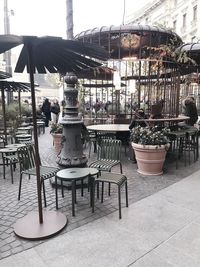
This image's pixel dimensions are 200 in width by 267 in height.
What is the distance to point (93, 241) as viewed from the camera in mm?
3027

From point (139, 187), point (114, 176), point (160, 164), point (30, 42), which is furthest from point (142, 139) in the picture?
point (30, 42)

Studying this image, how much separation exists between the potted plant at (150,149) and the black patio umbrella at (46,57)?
236cm

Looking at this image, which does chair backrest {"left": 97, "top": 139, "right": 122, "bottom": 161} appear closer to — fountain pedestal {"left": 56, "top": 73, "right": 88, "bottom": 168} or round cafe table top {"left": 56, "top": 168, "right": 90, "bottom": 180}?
fountain pedestal {"left": 56, "top": 73, "right": 88, "bottom": 168}

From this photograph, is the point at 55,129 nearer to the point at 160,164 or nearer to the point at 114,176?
the point at 160,164

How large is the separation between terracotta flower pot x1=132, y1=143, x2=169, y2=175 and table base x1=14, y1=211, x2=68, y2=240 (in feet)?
8.39

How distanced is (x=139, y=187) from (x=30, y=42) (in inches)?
131

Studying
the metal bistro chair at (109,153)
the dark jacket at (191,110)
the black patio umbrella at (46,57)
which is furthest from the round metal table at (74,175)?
the dark jacket at (191,110)

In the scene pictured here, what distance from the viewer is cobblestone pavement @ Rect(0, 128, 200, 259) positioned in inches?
122

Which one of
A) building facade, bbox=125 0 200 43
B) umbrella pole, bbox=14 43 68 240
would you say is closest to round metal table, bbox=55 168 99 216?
umbrella pole, bbox=14 43 68 240

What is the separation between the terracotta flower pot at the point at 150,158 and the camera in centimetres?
542

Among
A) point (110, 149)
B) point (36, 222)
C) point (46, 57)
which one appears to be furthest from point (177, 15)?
point (36, 222)

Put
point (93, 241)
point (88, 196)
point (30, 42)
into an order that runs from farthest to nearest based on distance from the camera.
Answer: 1. point (88, 196)
2. point (93, 241)
3. point (30, 42)

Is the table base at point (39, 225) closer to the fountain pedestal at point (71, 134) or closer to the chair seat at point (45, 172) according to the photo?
the chair seat at point (45, 172)

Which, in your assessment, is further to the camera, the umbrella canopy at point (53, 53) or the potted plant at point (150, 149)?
the potted plant at point (150, 149)
